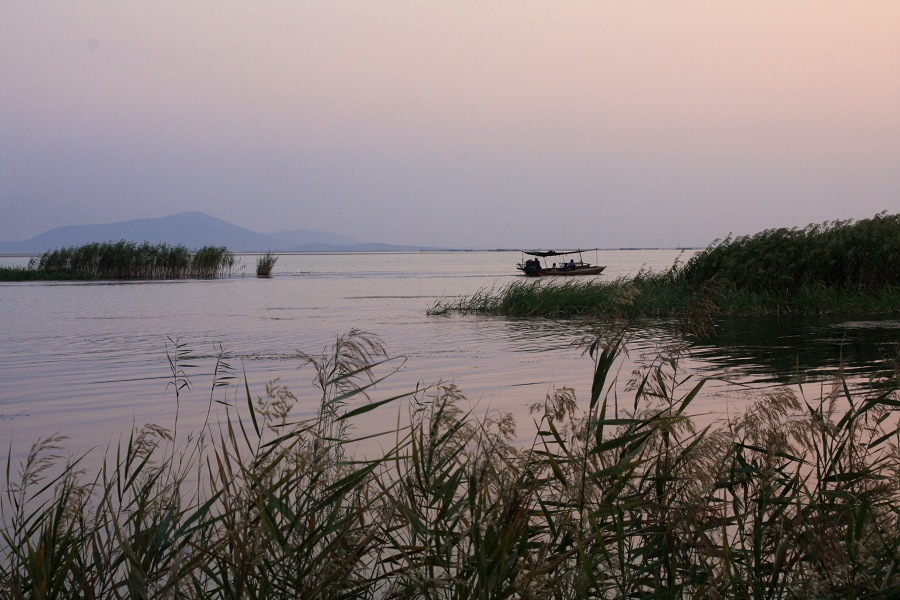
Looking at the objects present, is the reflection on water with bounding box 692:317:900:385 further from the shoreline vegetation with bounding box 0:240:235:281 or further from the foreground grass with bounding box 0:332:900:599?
the shoreline vegetation with bounding box 0:240:235:281

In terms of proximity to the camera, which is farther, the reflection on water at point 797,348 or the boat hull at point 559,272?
the boat hull at point 559,272

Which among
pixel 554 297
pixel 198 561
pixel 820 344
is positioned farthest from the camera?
pixel 554 297

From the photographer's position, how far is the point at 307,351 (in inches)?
848

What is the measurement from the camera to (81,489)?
14.9ft

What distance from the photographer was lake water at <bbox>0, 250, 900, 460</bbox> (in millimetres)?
12398

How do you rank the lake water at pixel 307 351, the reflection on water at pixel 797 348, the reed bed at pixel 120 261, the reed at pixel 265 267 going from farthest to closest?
1. the reed at pixel 265 267
2. the reed bed at pixel 120 261
3. the reflection on water at pixel 797 348
4. the lake water at pixel 307 351

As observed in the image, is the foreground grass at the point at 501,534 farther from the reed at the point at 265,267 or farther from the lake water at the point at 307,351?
the reed at the point at 265,267

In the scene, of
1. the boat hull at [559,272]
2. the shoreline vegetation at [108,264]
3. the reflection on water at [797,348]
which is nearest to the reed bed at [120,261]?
the shoreline vegetation at [108,264]

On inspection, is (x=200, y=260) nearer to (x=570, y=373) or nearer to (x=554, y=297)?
(x=554, y=297)

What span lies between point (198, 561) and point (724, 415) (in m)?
8.67

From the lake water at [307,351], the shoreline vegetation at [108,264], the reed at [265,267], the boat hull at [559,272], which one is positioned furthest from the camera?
the reed at [265,267]

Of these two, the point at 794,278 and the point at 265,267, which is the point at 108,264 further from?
the point at 794,278

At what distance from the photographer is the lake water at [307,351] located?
12.4 m

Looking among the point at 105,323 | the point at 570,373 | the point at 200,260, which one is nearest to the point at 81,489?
the point at 570,373
